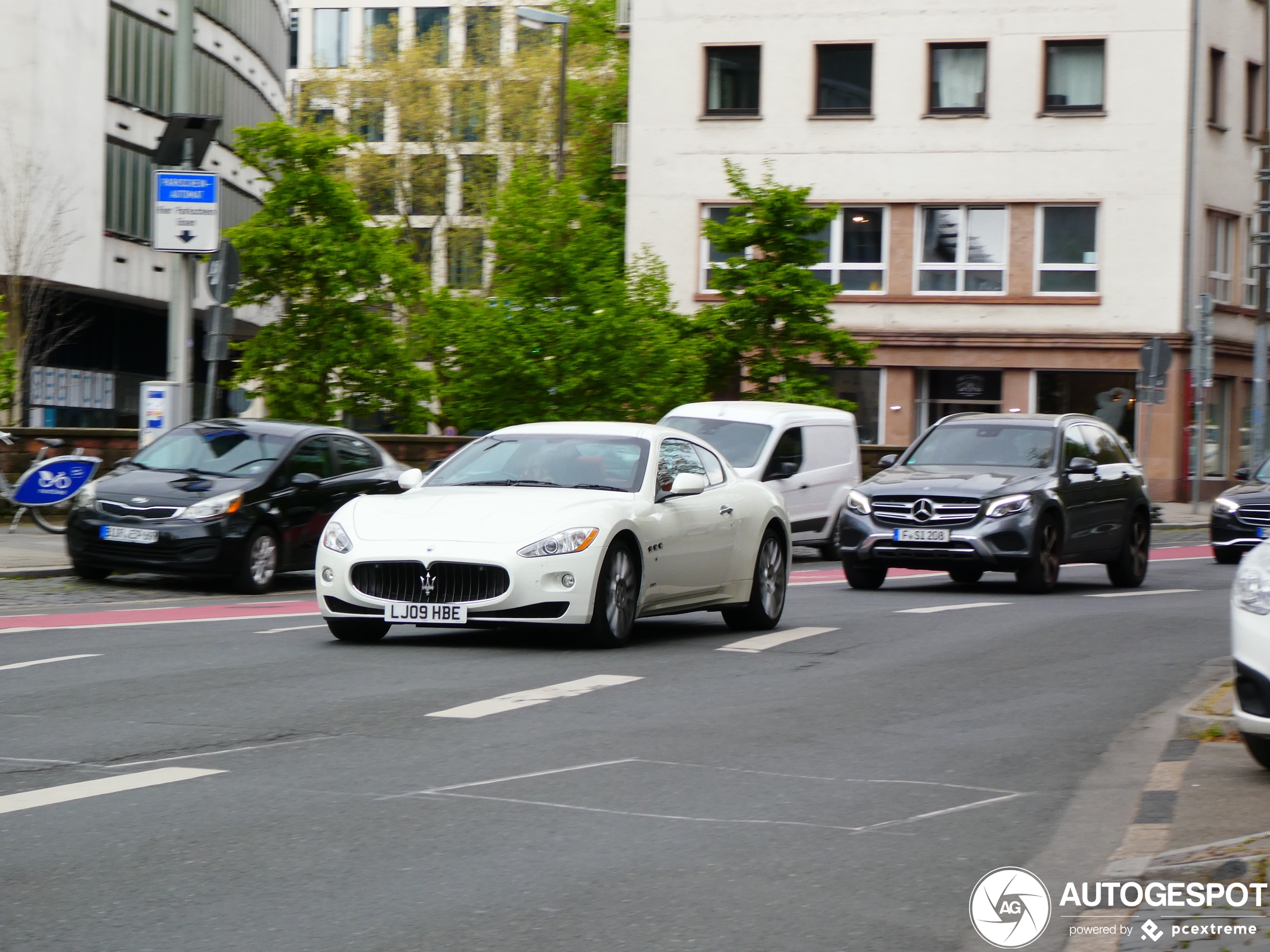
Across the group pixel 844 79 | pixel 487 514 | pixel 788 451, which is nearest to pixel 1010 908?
pixel 487 514

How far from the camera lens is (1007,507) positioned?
1908cm

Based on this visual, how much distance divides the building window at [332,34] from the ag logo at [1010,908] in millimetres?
87835

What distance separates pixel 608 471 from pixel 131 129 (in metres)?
34.7

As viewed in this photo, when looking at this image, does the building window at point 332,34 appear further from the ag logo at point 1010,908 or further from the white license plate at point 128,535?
the ag logo at point 1010,908

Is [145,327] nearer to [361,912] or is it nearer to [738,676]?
[738,676]

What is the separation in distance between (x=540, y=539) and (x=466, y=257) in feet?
178

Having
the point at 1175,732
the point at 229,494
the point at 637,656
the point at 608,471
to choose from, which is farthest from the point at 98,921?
the point at 229,494

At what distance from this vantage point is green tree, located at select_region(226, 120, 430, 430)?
99.3 ft

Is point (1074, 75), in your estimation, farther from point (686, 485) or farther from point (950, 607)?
point (686, 485)

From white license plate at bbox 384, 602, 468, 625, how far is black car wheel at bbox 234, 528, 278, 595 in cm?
615

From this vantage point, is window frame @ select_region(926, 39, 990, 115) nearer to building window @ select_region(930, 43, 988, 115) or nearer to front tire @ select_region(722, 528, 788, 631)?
building window @ select_region(930, 43, 988, 115)

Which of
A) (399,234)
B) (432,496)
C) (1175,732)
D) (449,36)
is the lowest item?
(1175,732)

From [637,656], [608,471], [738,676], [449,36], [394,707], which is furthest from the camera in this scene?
[449,36]

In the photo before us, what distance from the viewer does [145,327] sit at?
5216 cm
